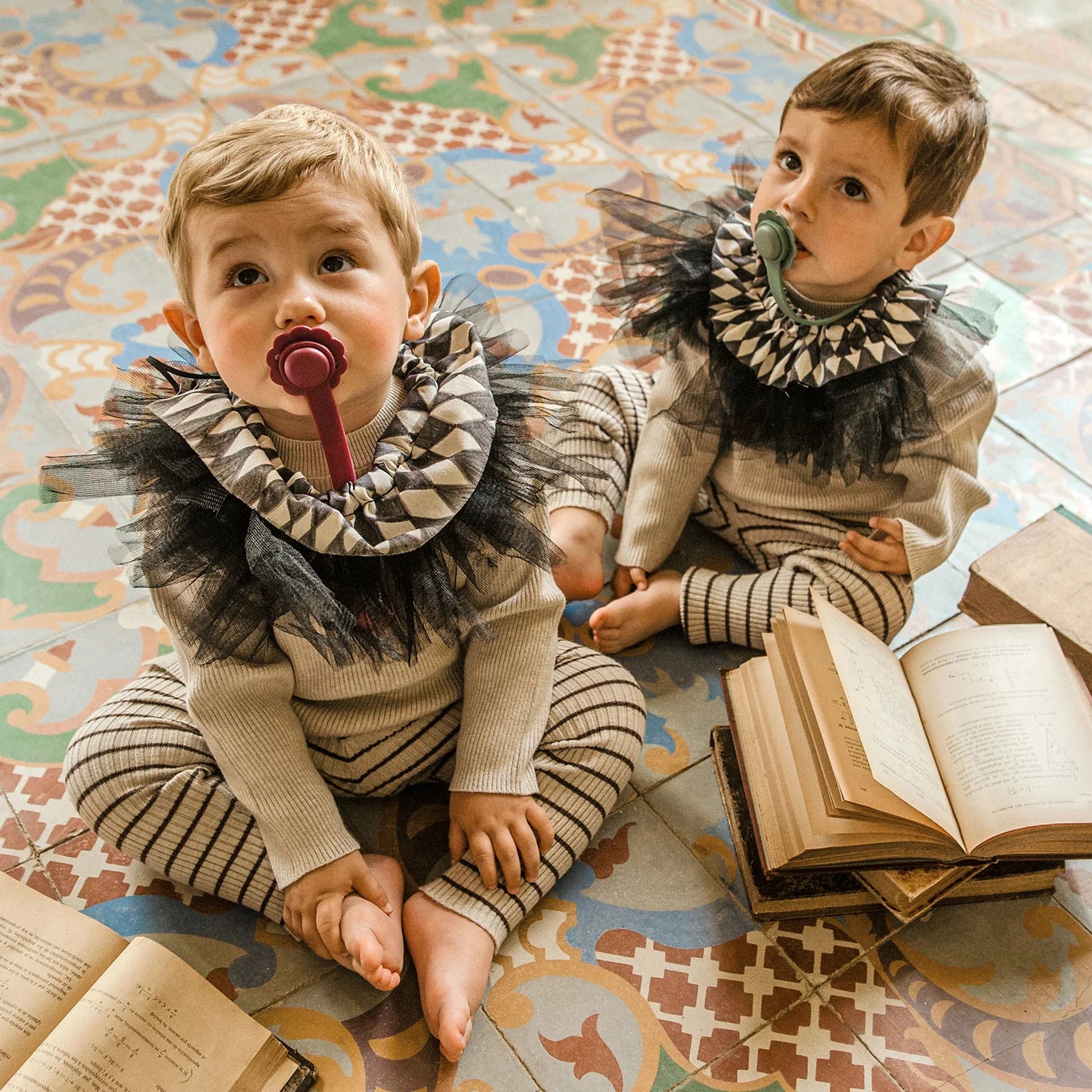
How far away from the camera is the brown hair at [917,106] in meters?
0.90

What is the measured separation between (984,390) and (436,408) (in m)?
0.51

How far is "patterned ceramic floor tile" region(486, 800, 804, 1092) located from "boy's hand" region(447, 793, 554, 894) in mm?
56

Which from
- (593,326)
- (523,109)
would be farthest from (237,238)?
(523,109)

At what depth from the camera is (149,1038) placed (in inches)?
30.6

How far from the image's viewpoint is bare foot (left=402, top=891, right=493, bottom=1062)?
2.64 feet

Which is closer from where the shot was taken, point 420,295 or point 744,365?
point 420,295

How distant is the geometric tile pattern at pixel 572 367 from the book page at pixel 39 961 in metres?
0.05

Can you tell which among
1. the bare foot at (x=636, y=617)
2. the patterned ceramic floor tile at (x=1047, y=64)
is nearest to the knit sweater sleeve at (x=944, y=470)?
the bare foot at (x=636, y=617)

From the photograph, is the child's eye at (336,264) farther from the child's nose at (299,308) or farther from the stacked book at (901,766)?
the stacked book at (901,766)

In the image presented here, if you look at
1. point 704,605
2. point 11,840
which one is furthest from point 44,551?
point 704,605

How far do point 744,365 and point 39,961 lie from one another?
717 millimetres

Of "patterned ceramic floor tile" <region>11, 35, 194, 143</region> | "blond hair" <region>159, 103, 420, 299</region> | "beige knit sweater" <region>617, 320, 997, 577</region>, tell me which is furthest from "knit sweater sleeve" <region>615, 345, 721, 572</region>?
"patterned ceramic floor tile" <region>11, 35, 194, 143</region>

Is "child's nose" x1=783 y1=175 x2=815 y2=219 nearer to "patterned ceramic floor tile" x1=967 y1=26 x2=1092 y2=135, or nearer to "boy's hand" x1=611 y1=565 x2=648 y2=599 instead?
"boy's hand" x1=611 y1=565 x2=648 y2=599

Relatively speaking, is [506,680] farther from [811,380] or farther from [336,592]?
[811,380]
